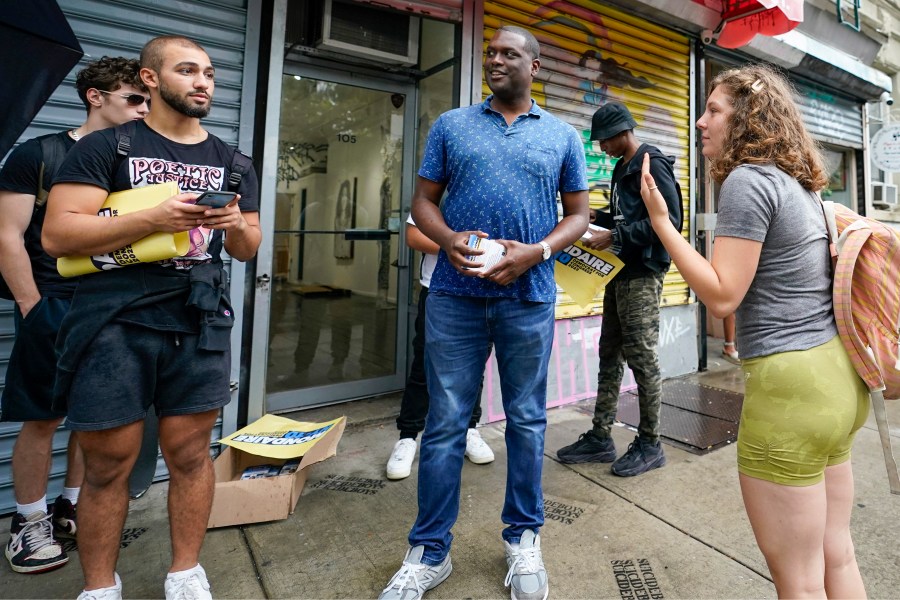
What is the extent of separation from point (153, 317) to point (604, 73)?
15.0 ft

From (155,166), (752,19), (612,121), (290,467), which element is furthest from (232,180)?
(752,19)

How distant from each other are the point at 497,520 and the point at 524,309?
120 centimetres

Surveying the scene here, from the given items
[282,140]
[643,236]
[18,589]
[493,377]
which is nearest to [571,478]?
[493,377]

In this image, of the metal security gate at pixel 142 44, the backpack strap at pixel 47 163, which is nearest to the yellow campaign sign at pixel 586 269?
the metal security gate at pixel 142 44

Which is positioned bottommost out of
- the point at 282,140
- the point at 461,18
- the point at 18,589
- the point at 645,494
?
the point at 18,589

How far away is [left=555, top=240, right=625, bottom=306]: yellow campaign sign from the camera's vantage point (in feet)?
10.2

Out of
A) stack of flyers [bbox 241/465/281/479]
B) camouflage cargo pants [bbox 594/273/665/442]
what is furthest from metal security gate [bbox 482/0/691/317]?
stack of flyers [bbox 241/465/281/479]

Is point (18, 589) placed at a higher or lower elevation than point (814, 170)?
lower

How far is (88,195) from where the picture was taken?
66.4 inches

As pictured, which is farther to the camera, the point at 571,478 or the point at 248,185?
the point at 571,478

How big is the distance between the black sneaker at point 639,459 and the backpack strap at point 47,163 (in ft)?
10.6

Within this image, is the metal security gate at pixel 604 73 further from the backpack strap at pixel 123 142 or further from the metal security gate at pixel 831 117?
the backpack strap at pixel 123 142

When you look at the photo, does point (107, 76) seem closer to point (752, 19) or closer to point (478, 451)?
point (478, 451)

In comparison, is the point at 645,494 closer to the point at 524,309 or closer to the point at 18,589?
the point at 524,309
